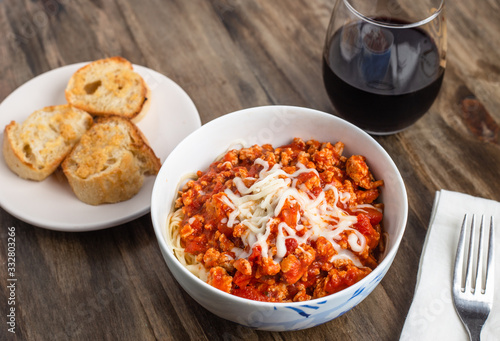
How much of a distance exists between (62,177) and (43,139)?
0.73 ft

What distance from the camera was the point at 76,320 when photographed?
7.21 feet

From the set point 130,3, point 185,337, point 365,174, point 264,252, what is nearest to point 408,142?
point 365,174

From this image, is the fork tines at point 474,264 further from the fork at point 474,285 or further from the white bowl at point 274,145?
the white bowl at point 274,145

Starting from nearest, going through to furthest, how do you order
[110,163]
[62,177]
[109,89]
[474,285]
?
[474,285] → [110,163] → [62,177] → [109,89]

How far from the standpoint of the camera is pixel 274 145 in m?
2.48

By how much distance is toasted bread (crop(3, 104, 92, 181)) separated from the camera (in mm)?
2590

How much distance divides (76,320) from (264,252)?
35.6 inches

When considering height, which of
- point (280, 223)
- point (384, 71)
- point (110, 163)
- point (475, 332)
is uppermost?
point (384, 71)

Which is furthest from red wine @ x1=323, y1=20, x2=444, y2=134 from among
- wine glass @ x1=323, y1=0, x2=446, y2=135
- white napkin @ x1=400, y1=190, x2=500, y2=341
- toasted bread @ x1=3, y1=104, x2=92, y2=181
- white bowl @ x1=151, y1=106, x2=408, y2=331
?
toasted bread @ x1=3, y1=104, x2=92, y2=181

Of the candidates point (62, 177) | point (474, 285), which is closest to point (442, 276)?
point (474, 285)

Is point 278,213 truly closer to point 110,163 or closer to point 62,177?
point 110,163

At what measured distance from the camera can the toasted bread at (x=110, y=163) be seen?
247cm

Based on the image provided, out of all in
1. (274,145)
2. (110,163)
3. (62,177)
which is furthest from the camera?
(62,177)

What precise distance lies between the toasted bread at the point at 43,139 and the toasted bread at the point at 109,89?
11 cm
